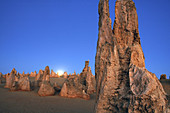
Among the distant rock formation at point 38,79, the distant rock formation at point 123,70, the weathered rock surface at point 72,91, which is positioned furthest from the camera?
the distant rock formation at point 38,79

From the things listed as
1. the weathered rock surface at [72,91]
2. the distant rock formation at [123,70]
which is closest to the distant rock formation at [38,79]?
the weathered rock surface at [72,91]

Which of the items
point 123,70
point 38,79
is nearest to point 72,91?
point 123,70

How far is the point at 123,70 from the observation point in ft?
19.0

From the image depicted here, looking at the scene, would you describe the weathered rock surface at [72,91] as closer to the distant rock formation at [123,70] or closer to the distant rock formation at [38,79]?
the distant rock formation at [38,79]

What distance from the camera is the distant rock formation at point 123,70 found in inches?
175

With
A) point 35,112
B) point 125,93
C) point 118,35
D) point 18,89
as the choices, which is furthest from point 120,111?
point 18,89

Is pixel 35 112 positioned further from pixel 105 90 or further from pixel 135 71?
pixel 135 71

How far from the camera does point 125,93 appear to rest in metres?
5.14

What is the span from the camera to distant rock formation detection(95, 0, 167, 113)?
4457 mm

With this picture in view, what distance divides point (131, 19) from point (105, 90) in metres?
3.53

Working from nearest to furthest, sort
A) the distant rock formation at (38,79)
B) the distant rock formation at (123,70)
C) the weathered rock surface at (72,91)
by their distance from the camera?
the distant rock formation at (123,70) < the weathered rock surface at (72,91) < the distant rock formation at (38,79)

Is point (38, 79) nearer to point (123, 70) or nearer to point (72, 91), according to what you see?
point (72, 91)

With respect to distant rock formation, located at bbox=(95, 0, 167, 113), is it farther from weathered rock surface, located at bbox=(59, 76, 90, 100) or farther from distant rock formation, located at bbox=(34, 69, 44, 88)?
distant rock formation, located at bbox=(34, 69, 44, 88)

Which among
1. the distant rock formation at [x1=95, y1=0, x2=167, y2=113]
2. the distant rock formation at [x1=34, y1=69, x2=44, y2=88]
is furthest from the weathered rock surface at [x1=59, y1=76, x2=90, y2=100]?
the distant rock formation at [x1=95, y1=0, x2=167, y2=113]
